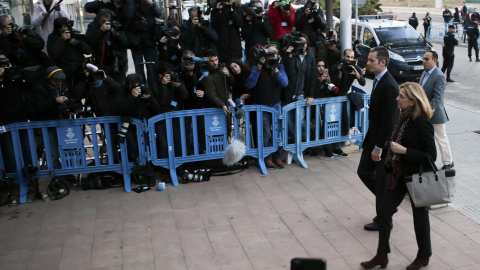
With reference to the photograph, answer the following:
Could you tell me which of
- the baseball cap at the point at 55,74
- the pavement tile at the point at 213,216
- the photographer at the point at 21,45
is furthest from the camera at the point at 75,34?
the pavement tile at the point at 213,216

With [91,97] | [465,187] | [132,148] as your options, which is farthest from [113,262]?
[465,187]

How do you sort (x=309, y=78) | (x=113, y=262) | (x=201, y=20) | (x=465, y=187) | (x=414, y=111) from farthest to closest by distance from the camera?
(x=201, y=20) → (x=309, y=78) → (x=465, y=187) → (x=113, y=262) → (x=414, y=111)

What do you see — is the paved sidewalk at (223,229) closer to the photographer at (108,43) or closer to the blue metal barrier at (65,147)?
the blue metal barrier at (65,147)

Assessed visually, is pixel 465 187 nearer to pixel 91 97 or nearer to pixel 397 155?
pixel 397 155

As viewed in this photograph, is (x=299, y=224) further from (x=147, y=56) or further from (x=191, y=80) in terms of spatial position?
(x=147, y=56)

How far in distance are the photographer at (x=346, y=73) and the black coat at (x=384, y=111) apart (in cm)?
270

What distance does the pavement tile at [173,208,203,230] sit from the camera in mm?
6598

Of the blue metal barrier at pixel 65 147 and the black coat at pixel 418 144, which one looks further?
the blue metal barrier at pixel 65 147

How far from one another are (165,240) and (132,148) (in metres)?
2.09

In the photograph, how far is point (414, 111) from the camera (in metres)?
5.00

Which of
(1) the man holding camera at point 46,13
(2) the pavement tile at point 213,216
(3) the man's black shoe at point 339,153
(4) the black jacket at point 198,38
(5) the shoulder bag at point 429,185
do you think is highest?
(1) the man holding camera at point 46,13

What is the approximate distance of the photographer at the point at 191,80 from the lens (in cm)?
823

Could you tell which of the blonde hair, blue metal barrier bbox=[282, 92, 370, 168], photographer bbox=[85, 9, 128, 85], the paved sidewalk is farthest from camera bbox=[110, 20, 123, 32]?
the blonde hair

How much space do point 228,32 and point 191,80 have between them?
1.81 metres
